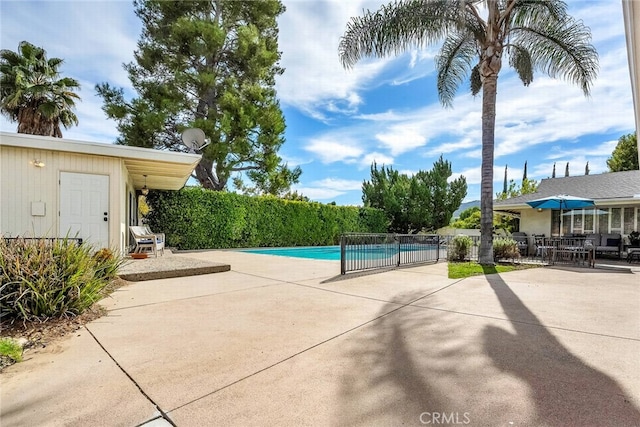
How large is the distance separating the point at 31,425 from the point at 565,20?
43.3ft

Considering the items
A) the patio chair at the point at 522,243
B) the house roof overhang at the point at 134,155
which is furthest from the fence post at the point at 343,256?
the patio chair at the point at 522,243

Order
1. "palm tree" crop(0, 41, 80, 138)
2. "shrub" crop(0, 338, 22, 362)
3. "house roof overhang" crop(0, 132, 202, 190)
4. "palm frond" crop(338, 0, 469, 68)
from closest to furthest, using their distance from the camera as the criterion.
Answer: "shrub" crop(0, 338, 22, 362) → "house roof overhang" crop(0, 132, 202, 190) → "palm frond" crop(338, 0, 469, 68) → "palm tree" crop(0, 41, 80, 138)

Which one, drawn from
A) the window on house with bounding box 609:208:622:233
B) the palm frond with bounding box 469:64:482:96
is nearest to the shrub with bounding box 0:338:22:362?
the palm frond with bounding box 469:64:482:96

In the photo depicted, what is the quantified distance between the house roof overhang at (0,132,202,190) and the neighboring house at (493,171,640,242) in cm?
1360

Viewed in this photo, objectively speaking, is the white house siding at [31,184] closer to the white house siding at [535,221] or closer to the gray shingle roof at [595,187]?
the gray shingle roof at [595,187]

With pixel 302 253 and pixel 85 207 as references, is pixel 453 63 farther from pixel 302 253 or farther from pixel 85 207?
pixel 85 207

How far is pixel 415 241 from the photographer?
8.89 meters

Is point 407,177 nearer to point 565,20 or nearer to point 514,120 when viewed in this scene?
point 514,120

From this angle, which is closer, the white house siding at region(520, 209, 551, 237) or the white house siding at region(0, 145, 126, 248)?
the white house siding at region(0, 145, 126, 248)

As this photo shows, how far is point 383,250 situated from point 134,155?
A: 21.7 ft

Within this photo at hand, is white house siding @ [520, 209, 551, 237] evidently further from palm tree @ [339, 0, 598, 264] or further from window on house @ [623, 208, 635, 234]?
palm tree @ [339, 0, 598, 264]

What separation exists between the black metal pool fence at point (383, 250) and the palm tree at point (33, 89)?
1475cm

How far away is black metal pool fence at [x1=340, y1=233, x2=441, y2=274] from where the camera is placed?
7.09m

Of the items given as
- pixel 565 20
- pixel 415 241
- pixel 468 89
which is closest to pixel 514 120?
pixel 468 89
